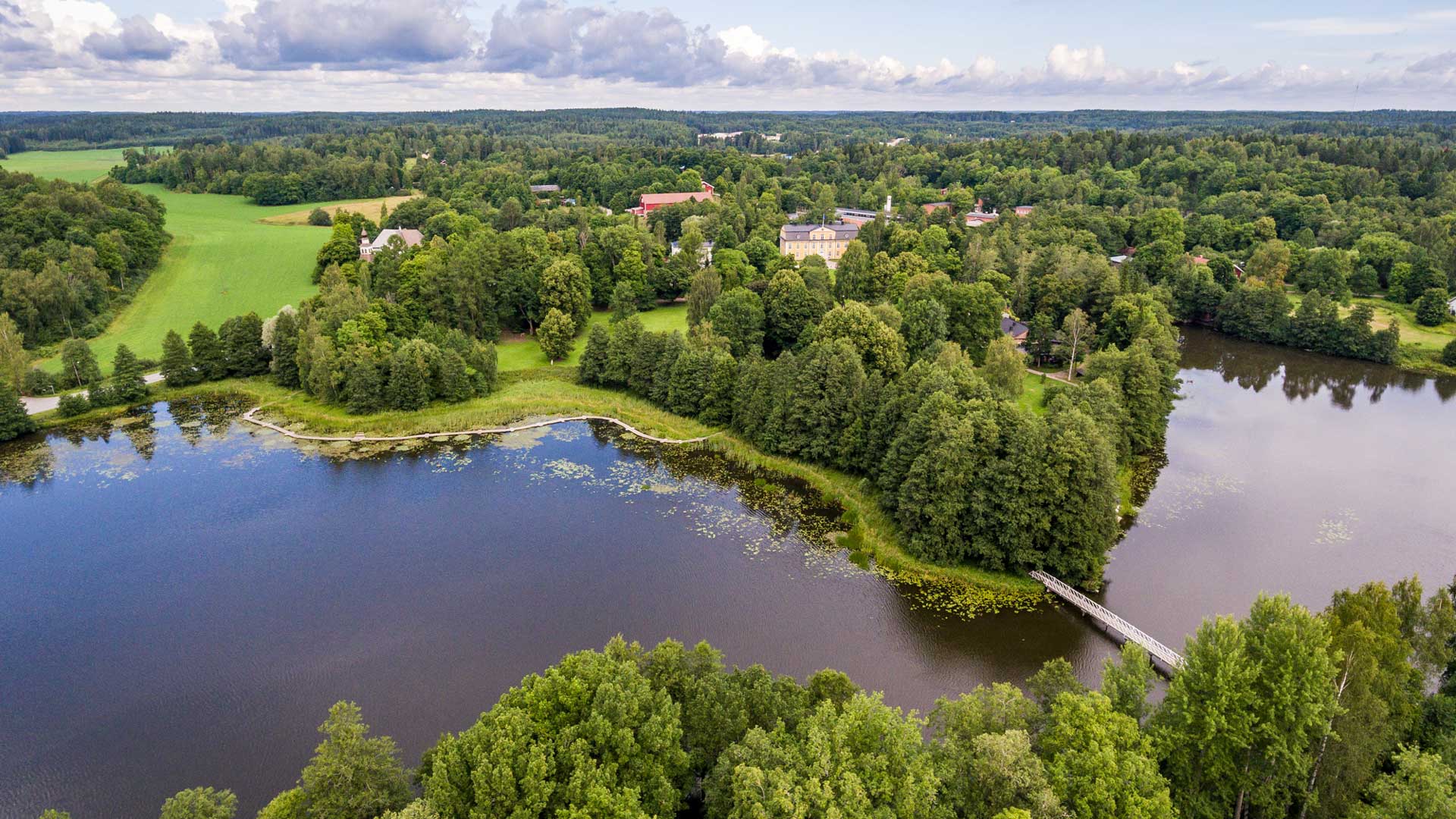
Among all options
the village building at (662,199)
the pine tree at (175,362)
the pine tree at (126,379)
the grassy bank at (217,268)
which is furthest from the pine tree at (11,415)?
the village building at (662,199)

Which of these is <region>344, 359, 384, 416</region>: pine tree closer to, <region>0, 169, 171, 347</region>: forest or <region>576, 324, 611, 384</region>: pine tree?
<region>576, 324, 611, 384</region>: pine tree

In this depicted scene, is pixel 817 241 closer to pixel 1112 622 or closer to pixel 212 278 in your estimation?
pixel 212 278

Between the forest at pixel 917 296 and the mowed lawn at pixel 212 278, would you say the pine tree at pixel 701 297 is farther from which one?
the mowed lawn at pixel 212 278

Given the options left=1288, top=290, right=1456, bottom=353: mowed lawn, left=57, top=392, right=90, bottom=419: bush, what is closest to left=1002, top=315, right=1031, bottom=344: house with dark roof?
left=1288, top=290, right=1456, bottom=353: mowed lawn

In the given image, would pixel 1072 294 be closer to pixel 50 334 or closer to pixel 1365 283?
pixel 1365 283

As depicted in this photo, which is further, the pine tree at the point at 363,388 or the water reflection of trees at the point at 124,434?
the pine tree at the point at 363,388

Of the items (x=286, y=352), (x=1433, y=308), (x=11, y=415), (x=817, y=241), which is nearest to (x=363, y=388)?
(x=286, y=352)

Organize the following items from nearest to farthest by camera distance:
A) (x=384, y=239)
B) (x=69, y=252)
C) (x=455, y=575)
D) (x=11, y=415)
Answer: (x=455, y=575) → (x=11, y=415) → (x=69, y=252) → (x=384, y=239)
